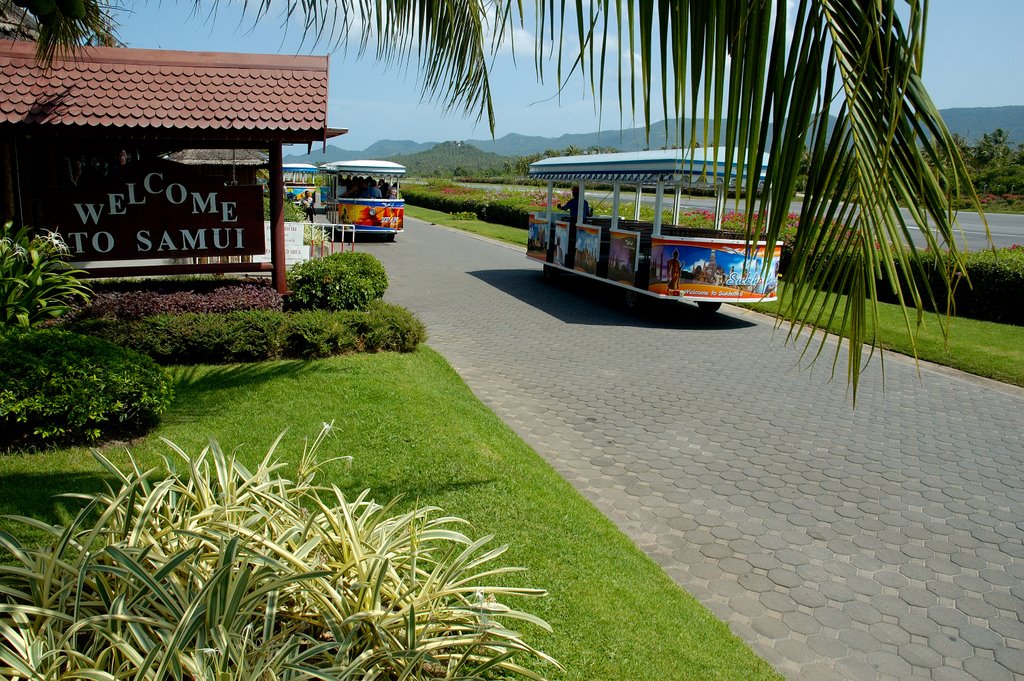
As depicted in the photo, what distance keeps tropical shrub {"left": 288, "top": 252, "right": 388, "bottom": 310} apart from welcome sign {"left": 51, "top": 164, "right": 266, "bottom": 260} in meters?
0.70

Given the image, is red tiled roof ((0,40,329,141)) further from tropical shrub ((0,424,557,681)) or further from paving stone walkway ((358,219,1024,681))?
tropical shrub ((0,424,557,681))

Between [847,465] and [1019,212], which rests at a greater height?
[1019,212]

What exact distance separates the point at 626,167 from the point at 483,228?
19261 millimetres

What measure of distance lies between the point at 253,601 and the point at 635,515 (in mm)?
3431

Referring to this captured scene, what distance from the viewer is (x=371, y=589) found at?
3133 mm

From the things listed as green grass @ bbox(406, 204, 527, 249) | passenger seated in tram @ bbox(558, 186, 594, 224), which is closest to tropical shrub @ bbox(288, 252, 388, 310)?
passenger seated in tram @ bbox(558, 186, 594, 224)

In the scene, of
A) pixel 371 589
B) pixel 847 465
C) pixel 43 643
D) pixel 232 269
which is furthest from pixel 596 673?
pixel 232 269

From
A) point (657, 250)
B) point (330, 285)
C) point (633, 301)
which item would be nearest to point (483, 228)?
point (633, 301)

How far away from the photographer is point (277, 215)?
975 centimetres

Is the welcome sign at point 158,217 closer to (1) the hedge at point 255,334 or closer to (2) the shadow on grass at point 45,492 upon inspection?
(1) the hedge at point 255,334

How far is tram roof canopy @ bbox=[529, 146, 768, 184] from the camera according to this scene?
1186 centimetres

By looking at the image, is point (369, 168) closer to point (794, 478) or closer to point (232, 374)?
point (232, 374)

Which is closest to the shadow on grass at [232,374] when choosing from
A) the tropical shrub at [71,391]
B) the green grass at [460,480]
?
the green grass at [460,480]

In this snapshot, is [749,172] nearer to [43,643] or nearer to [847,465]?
[43,643]
